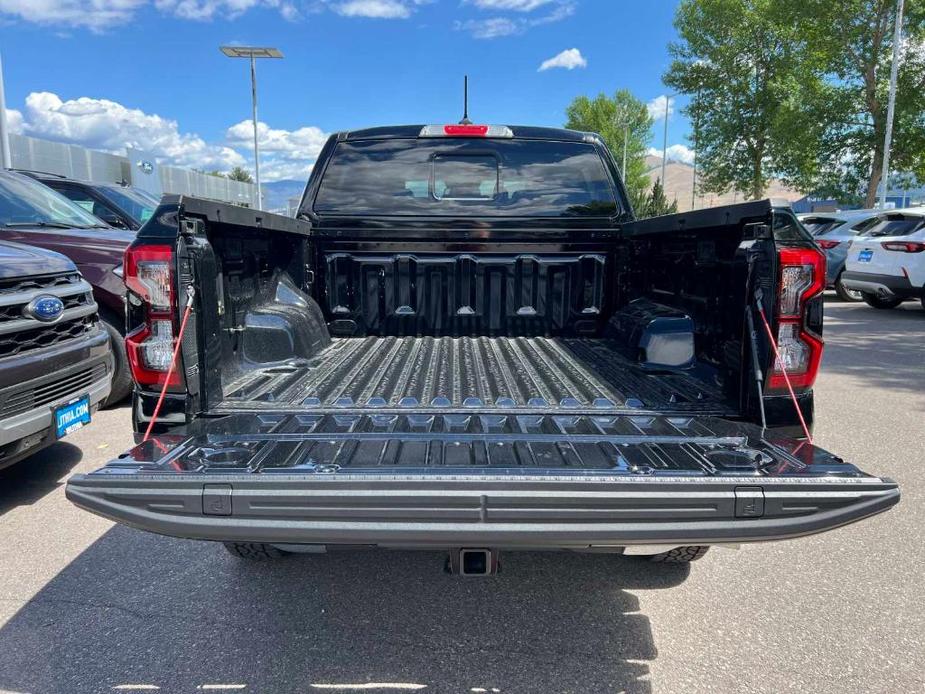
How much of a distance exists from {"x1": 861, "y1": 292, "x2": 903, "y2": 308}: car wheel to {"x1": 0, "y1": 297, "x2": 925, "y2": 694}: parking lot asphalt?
11389 millimetres

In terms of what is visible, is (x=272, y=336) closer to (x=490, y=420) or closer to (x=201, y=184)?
(x=490, y=420)

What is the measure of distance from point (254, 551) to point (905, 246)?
12.6 meters

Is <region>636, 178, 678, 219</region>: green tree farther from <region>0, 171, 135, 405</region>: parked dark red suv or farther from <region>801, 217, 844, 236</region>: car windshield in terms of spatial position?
<region>0, 171, 135, 405</region>: parked dark red suv

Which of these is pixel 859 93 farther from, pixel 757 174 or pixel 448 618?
pixel 448 618

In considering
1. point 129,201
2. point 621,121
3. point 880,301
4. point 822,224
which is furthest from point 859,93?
point 621,121

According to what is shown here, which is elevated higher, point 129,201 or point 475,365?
point 129,201

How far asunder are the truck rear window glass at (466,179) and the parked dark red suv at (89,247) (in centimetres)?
256

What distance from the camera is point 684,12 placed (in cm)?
3578

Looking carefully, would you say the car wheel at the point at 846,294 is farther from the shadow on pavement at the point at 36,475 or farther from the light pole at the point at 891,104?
the shadow on pavement at the point at 36,475

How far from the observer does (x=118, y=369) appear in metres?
5.59

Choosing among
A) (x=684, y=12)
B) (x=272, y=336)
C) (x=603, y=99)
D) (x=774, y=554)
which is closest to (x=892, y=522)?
(x=774, y=554)

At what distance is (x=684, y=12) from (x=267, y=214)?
39.5 metres

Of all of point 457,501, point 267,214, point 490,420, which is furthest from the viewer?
point 267,214

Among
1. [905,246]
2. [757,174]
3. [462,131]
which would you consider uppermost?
[757,174]
